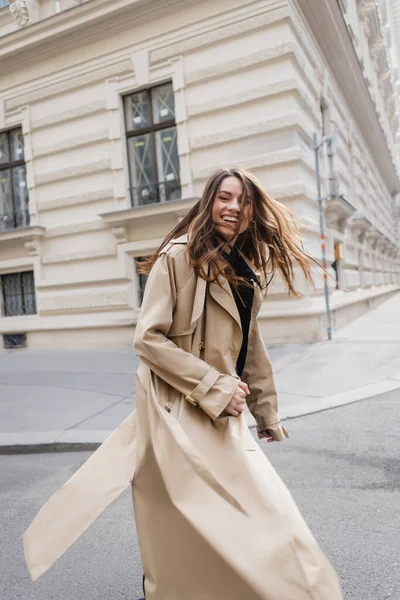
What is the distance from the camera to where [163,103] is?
10.6 m

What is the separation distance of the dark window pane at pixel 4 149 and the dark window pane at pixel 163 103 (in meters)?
4.40

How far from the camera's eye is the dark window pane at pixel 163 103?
1045cm

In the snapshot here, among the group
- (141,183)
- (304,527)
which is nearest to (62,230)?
(141,183)

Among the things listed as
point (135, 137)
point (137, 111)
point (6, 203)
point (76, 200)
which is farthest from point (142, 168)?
point (6, 203)

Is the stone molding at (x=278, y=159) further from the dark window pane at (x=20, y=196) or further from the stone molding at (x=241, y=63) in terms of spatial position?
the dark window pane at (x=20, y=196)

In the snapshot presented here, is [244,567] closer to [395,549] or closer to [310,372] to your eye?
[395,549]

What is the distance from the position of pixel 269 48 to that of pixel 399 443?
7957mm

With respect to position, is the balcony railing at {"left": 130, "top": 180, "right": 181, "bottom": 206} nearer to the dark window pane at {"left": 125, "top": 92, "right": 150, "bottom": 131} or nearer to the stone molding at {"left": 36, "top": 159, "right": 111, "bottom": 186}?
the stone molding at {"left": 36, "top": 159, "right": 111, "bottom": 186}

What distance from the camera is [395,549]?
97.2 inches

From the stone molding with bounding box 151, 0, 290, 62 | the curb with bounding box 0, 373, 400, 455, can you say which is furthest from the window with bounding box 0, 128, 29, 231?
the curb with bounding box 0, 373, 400, 455

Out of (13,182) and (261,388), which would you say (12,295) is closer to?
(13,182)

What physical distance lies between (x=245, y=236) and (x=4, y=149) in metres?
12.2

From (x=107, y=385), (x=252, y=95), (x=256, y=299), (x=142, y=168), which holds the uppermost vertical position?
(x=252, y=95)

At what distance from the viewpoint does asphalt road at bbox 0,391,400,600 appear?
2318mm
